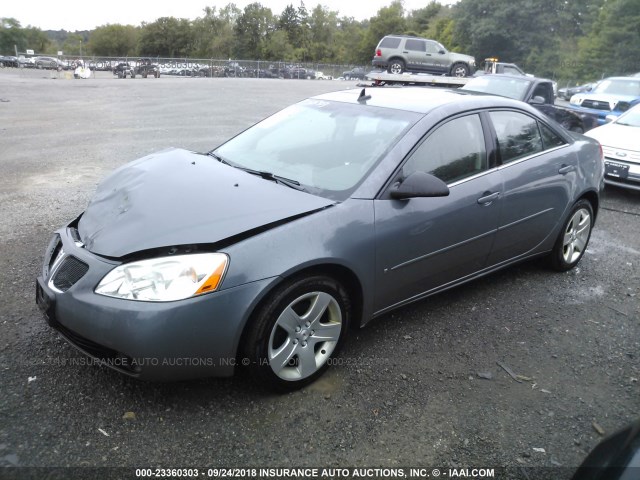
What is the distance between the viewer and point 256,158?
12.1 ft

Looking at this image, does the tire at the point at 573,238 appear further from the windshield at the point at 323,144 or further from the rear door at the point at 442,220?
the windshield at the point at 323,144

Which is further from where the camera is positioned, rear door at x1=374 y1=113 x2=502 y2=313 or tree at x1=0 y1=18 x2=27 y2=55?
tree at x1=0 y1=18 x2=27 y2=55

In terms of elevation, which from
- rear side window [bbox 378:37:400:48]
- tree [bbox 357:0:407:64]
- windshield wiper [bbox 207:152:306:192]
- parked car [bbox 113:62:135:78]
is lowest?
windshield wiper [bbox 207:152:306:192]

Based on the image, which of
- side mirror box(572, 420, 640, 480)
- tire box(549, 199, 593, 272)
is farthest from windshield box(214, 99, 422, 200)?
tire box(549, 199, 593, 272)

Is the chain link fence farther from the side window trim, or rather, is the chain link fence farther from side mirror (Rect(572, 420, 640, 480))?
side mirror (Rect(572, 420, 640, 480))

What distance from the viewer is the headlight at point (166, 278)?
2486mm

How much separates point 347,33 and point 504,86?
10452cm

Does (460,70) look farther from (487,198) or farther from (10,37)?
(10,37)

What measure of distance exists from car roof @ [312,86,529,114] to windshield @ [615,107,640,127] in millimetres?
5436

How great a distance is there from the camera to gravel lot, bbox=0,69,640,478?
2.50m

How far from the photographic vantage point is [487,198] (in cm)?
370

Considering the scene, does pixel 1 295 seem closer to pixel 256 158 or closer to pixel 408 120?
pixel 256 158

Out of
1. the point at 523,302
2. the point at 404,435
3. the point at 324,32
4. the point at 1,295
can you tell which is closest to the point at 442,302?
the point at 523,302

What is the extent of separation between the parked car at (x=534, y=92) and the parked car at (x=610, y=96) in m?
2.69
